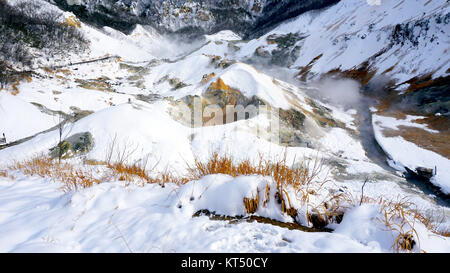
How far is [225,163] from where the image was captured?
2871 mm

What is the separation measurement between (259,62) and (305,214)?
204ft

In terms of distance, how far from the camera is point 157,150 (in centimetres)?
946

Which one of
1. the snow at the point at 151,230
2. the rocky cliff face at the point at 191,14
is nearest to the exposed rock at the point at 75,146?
the snow at the point at 151,230

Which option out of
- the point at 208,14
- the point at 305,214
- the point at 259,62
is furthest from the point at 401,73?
the point at 208,14

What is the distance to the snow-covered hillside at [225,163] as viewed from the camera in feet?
5.11

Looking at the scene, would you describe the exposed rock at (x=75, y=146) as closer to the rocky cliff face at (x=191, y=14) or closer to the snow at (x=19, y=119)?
the snow at (x=19, y=119)

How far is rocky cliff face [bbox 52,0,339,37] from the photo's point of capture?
9631 centimetres

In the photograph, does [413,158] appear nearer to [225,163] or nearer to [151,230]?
[225,163]

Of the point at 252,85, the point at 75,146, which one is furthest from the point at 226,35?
the point at 75,146

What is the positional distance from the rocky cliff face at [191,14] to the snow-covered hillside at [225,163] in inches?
2808

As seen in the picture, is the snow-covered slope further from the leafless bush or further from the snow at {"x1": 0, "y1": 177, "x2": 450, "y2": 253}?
the leafless bush

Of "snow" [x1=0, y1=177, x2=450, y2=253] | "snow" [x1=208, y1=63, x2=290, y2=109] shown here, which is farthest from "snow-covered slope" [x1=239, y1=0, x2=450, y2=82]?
"snow" [x1=0, y1=177, x2=450, y2=253]

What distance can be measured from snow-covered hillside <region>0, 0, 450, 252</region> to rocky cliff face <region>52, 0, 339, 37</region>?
234ft
